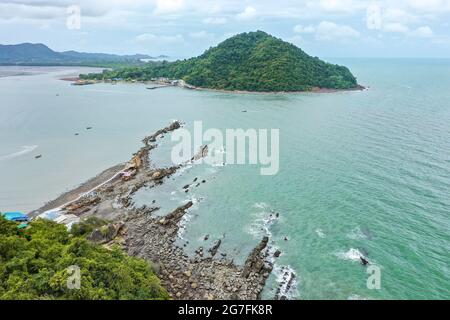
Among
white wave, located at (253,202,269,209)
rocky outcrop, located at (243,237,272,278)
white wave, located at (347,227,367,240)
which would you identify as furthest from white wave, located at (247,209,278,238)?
A: white wave, located at (347,227,367,240)

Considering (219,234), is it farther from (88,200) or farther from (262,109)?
(262,109)

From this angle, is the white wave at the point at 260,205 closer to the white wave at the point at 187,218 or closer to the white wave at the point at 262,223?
the white wave at the point at 262,223

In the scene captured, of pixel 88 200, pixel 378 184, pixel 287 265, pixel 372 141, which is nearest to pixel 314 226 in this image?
pixel 287 265

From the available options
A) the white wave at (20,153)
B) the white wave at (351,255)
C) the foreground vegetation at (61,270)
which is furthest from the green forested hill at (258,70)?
the foreground vegetation at (61,270)

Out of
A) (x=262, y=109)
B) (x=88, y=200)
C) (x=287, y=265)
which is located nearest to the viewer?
(x=287, y=265)

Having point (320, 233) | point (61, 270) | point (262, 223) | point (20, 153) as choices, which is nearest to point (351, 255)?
point (320, 233)

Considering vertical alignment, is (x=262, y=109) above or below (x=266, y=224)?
above

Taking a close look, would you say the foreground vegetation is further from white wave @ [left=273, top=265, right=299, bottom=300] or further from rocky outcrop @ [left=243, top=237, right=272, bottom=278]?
white wave @ [left=273, top=265, right=299, bottom=300]
